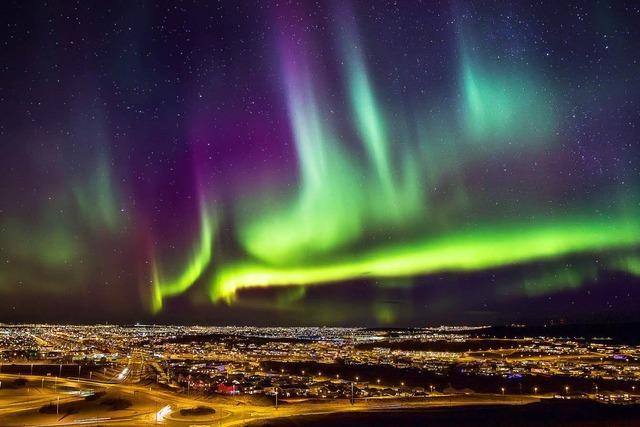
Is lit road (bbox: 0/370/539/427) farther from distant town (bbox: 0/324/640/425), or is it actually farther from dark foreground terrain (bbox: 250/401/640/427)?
dark foreground terrain (bbox: 250/401/640/427)

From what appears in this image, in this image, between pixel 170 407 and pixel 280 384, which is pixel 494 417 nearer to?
pixel 170 407

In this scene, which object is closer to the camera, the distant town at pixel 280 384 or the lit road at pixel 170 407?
the lit road at pixel 170 407

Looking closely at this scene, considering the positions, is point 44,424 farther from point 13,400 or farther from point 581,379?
point 581,379

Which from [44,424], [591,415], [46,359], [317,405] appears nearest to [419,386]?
[317,405]

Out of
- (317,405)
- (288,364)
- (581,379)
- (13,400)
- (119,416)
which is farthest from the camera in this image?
(288,364)

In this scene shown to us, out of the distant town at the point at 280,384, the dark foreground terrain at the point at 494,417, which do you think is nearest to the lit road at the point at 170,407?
the distant town at the point at 280,384

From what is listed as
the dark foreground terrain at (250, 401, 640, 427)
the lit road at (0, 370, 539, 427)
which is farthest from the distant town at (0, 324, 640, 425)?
the dark foreground terrain at (250, 401, 640, 427)

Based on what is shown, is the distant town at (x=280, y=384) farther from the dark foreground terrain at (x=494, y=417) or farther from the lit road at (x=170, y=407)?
the dark foreground terrain at (x=494, y=417)

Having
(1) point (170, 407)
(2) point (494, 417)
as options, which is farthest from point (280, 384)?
(2) point (494, 417)
